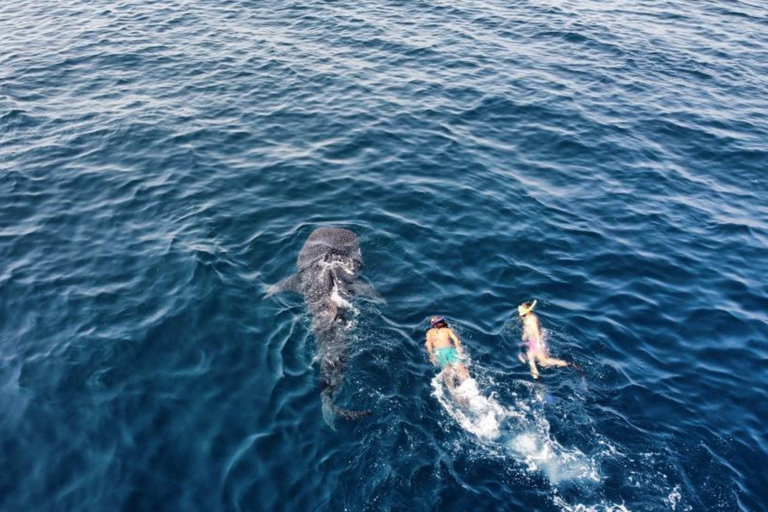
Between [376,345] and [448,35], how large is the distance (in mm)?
22496

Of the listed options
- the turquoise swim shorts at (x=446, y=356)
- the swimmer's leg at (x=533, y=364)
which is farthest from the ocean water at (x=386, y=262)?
the turquoise swim shorts at (x=446, y=356)

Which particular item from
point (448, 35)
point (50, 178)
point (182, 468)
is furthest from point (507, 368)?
point (448, 35)

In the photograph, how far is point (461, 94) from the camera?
24.8 metres

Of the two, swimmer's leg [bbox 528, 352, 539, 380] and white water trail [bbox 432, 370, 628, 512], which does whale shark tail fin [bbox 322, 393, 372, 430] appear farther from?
swimmer's leg [bbox 528, 352, 539, 380]

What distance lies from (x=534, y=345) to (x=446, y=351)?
2178 mm

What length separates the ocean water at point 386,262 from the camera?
10.8 meters

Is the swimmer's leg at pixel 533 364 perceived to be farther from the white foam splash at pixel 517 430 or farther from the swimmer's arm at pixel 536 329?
the white foam splash at pixel 517 430

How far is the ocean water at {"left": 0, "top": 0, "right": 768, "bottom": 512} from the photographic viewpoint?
10805mm

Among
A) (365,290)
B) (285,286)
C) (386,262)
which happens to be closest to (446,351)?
(365,290)

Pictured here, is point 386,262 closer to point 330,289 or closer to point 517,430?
point 330,289

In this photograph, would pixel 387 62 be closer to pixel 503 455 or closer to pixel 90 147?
pixel 90 147

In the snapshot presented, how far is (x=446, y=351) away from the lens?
1261cm

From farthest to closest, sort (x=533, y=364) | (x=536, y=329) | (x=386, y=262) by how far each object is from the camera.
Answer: (x=386, y=262), (x=536, y=329), (x=533, y=364)

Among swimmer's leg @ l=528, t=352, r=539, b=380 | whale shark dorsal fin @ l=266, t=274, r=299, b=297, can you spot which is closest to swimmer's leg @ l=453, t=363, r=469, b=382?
swimmer's leg @ l=528, t=352, r=539, b=380
